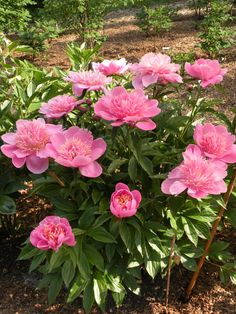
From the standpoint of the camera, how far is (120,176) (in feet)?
6.38

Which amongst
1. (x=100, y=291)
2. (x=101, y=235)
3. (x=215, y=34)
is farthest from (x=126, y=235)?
(x=215, y=34)

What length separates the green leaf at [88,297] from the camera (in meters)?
1.93

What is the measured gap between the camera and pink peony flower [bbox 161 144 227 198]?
144 cm

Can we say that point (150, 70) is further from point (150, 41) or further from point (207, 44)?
point (150, 41)

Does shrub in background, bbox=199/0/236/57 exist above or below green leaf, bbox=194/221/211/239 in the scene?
below

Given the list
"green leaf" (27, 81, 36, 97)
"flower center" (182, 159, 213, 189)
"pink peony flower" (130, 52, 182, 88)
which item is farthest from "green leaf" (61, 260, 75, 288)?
"green leaf" (27, 81, 36, 97)

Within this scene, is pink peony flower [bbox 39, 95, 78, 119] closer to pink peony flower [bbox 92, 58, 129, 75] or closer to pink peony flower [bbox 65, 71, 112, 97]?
pink peony flower [bbox 65, 71, 112, 97]

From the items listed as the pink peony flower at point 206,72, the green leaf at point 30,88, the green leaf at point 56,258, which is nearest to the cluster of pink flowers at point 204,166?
the pink peony flower at point 206,72

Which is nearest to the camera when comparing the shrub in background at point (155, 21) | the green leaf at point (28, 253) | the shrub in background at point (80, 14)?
the green leaf at point (28, 253)

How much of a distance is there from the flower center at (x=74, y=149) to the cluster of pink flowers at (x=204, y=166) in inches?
11.3

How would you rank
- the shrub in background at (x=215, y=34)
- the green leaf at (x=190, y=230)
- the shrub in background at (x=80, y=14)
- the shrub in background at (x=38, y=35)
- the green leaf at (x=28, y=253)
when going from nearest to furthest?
the green leaf at (x=28, y=253)
the green leaf at (x=190, y=230)
the shrub in background at (x=215, y=34)
the shrub in background at (x=80, y=14)
the shrub in background at (x=38, y=35)

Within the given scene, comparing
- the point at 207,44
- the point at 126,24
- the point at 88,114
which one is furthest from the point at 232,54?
the point at 88,114

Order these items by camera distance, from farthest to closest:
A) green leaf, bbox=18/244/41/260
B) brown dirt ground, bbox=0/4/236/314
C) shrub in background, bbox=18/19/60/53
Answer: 1. shrub in background, bbox=18/19/60/53
2. brown dirt ground, bbox=0/4/236/314
3. green leaf, bbox=18/244/41/260

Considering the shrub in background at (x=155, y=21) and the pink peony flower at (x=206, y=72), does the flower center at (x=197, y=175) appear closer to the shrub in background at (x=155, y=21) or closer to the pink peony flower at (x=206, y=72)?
the pink peony flower at (x=206, y=72)
